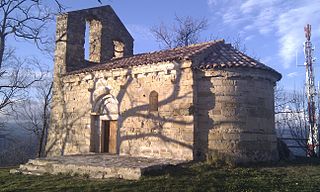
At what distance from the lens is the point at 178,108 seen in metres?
11.4

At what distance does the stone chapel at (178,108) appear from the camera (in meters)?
11.1

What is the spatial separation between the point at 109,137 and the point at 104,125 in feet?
1.75

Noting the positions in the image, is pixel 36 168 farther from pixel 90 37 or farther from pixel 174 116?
pixel 90 37

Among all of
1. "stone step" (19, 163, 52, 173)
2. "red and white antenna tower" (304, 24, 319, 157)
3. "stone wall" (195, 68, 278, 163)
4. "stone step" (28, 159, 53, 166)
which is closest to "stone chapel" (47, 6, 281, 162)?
"stone wall" (195, 68, 278, 163)

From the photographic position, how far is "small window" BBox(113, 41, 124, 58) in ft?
59.1

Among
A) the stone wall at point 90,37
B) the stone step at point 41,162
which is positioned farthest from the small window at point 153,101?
the stone wall at point 90,37

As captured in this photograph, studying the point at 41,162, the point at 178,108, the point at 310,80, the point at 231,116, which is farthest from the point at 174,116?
the point at 310,80

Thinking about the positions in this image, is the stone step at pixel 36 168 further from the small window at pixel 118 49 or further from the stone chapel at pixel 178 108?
the small window at pixel 118 49

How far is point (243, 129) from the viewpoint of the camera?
440 inches

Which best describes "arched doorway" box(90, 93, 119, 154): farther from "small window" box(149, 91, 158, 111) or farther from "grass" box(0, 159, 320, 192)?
"grass" box(0, 159, 320, 192)

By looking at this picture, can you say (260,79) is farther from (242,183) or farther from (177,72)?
(242,183)

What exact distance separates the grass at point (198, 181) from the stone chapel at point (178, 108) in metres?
1.08

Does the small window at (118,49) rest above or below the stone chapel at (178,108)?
above

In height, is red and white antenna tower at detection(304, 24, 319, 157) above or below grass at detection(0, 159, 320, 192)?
above
